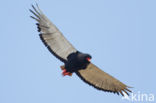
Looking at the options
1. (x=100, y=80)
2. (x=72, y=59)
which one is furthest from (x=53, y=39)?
(x=100, y=80)

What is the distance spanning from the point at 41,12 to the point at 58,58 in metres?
2.42

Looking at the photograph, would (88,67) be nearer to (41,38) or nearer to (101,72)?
(101,72)

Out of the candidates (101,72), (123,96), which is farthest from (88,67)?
(123,96)

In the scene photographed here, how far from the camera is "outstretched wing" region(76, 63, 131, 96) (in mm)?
28203

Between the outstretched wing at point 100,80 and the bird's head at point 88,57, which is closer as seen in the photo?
the bird's head at point 88,57

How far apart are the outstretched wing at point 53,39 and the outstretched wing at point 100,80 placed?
129 cm

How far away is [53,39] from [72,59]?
1405 millimetres

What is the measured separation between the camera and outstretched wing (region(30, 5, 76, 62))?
27.3m

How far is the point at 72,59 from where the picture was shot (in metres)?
27.1

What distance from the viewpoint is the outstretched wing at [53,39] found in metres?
27.3

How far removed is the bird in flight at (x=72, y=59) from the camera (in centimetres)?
2705

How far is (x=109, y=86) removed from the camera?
28.6 m

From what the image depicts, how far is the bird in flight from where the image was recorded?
88.7ft

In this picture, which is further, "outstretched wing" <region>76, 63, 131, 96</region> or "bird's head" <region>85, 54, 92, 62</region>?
"outstretched wing" <region>76, 63, 131, 96</region>
